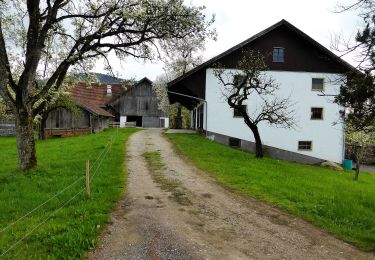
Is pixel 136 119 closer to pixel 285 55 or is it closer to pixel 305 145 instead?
pixel 285 55

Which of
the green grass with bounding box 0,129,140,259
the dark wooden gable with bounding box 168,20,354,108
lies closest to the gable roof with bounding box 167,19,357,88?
the dark wooden gable with bounding box 168,20,354,108

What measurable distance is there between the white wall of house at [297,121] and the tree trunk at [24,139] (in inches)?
716

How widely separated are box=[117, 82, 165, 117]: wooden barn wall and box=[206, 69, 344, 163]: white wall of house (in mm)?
35011

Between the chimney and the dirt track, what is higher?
the chimney

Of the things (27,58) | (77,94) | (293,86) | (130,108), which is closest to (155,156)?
(27,58)

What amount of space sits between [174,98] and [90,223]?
3376 cm

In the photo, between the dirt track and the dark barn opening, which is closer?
the dirt track

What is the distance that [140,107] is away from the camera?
218ft

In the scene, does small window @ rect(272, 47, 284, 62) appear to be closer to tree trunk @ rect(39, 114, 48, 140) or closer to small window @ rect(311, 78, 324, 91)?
small window @ rect(311, 78, 324, 91)

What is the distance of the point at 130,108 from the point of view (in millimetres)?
65938

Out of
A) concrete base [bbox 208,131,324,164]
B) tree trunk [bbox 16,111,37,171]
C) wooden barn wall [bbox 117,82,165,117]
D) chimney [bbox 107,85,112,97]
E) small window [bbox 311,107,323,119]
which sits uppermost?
chimney [bbox 107,85,112,97]

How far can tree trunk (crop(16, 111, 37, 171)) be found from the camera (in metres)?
16.4

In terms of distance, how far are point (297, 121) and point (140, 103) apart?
37749 mm

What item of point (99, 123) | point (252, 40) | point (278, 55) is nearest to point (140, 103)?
point (99, 123)
